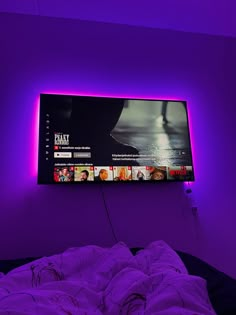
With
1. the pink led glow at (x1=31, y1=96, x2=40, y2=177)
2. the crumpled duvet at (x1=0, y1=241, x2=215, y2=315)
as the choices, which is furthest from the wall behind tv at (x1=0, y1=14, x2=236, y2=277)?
the crumpled duvet at (x1=0, y1=241, x2=215, y2=315)

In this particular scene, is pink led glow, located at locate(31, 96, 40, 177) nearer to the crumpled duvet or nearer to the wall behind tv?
the wall behind tv

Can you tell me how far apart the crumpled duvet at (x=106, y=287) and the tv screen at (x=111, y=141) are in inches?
26.9

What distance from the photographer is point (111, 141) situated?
1.83m

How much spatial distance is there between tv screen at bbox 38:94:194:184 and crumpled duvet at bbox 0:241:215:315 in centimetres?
68

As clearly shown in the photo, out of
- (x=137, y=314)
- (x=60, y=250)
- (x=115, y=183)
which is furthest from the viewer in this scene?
(x=115, y=183)

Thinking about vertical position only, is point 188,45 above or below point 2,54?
above

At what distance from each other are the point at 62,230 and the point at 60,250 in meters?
0.13

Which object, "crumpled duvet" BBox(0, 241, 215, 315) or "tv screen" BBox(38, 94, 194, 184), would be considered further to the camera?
"tv screen" BBox(38, 94, 194, 184)

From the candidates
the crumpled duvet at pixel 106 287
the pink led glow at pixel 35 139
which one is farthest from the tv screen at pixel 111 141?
the crumpled duvet at pixel 106 287

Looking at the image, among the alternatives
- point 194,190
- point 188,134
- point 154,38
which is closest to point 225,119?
point 188,134

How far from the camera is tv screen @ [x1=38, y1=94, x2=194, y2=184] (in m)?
1.74

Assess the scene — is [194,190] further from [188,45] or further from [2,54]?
[2,54]

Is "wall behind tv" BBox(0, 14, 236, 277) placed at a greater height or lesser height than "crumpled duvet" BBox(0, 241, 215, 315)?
greater

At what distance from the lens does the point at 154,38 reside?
2.16 meters
